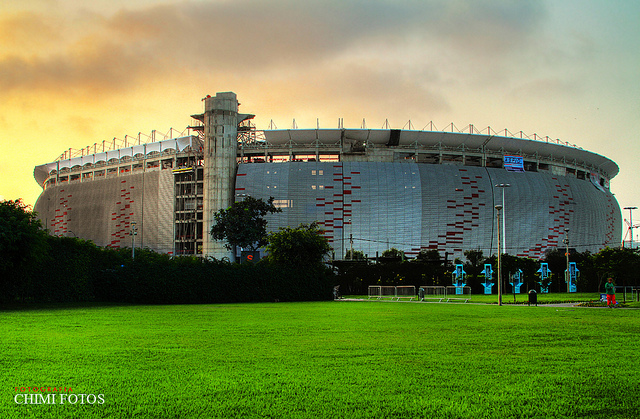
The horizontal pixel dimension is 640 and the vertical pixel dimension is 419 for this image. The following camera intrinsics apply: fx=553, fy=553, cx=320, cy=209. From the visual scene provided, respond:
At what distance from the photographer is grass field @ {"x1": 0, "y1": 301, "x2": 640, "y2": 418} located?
234 inches

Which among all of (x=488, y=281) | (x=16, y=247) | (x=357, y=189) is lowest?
(x=488, y=281)

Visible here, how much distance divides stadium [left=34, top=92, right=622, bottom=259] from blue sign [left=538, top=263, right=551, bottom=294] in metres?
29.4

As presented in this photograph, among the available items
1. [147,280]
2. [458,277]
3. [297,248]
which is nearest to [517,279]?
[458,277]

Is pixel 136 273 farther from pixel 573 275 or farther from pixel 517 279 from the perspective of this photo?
pixel 573 275

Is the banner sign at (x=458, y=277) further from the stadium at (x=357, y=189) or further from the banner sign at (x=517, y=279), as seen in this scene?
the stadium at (x=357, y=189)

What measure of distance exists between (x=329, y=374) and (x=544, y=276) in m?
66.8

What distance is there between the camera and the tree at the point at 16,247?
93.4ft

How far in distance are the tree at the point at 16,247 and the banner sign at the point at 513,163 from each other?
3579 inches

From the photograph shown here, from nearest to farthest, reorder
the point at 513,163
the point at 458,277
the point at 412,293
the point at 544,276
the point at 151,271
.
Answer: the point at 151,271 → the point at 412,293 → the point at 458,277 → the point at 544,276 → the point at 513,163

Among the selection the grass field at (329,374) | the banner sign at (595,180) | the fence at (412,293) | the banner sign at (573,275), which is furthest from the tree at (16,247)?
the banner sign at (595,180)

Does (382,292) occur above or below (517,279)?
below

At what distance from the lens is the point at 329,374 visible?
7848 millimetres

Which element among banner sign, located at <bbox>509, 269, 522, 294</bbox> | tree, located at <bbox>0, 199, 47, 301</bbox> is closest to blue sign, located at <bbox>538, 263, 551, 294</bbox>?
banner sign, located at <bbox>509, 269, 522, 294</bbox>

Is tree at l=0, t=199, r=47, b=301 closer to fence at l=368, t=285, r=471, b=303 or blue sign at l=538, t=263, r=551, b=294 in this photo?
fence at l=368, t=285, r=471, b=303
